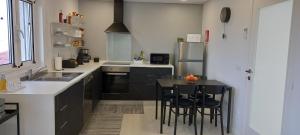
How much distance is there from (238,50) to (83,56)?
345 cm

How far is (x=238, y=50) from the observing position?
3863mm

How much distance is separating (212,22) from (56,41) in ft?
10.5

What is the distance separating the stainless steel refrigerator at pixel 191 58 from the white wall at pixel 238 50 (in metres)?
0.74

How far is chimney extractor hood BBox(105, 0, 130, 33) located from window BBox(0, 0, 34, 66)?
2470 mm

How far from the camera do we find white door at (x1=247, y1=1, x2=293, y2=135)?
124 inches

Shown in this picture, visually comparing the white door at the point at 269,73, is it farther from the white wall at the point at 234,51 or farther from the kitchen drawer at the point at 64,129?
the kitchen drawer at the point at 64,129

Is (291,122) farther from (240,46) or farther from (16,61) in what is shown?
(16,61)

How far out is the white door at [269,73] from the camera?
3145 mm

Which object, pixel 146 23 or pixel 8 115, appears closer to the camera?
pixel 8 115

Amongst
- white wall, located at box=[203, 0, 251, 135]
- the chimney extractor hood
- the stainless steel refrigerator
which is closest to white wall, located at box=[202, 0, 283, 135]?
white wall, located at box=[203, 0, 251, 135]

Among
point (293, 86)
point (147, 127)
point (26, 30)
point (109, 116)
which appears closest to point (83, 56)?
point (109, 116)

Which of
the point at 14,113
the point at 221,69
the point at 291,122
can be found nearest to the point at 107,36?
the point at 221,69

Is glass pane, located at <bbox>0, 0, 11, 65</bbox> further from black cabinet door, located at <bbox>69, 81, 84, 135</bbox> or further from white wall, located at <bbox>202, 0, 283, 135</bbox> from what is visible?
white wall, located at <bbox>202, 0, 283, 135</bbox>

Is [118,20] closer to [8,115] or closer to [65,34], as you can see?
[65,34]
